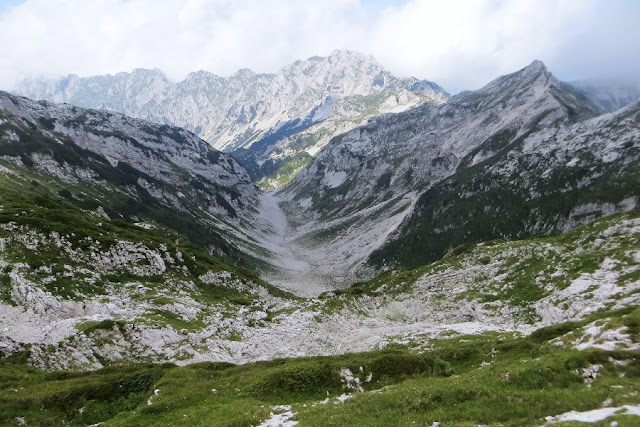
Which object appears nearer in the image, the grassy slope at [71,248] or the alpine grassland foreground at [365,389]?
the alpine grassland foreground at [365,389]

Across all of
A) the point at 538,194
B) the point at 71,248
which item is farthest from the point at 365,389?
the point at 538,194

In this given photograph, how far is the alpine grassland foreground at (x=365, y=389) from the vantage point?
19625 mm

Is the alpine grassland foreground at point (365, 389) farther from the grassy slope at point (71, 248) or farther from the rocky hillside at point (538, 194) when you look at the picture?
the rocky hillside at point (538, 194)

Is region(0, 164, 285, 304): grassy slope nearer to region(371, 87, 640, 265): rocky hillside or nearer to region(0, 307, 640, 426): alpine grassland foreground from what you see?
region(0, 307, 640, 426): alpine grassland foreground

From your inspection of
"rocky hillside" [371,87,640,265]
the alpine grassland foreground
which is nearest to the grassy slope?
the alpine grassland foreground

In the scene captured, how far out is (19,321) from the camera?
39.8 meters

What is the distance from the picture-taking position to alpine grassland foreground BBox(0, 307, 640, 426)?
64.4ft

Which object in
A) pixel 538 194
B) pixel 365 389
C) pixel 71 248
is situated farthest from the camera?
pixel 538 194

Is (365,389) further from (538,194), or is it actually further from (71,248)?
(538,194)

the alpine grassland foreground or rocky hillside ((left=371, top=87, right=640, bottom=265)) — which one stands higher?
rocky hillside ((left=371, top=87, right=640, bottom=265))

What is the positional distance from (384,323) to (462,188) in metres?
140

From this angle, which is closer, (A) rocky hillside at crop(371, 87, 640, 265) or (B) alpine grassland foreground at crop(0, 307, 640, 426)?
(B) alpine grassland foreground at crop(0, 307, 640, 426)

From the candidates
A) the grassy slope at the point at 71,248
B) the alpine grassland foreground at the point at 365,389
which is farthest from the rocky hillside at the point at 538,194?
the alpine grassland foreground at the point at 365,389

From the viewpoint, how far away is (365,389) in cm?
2773
